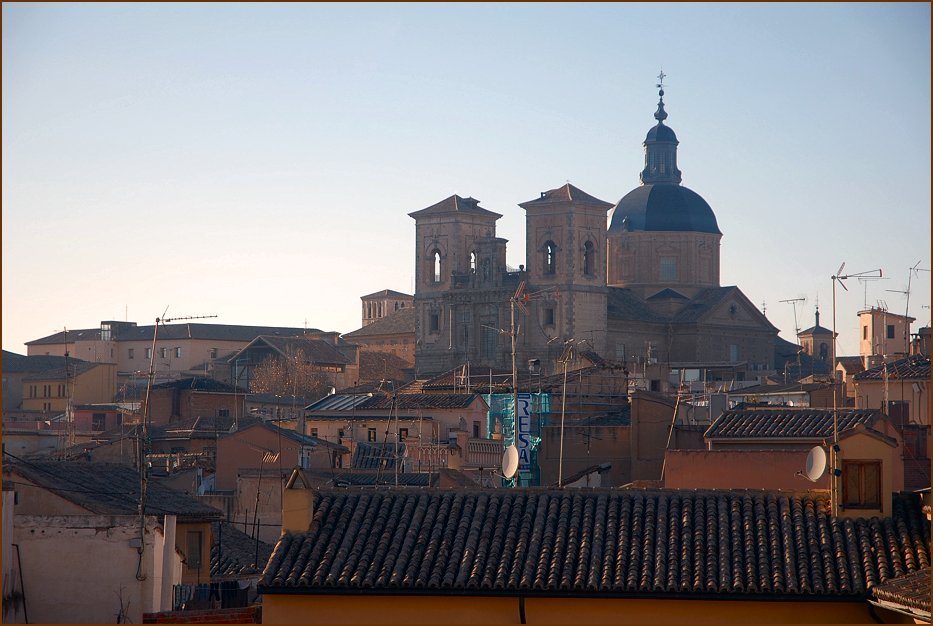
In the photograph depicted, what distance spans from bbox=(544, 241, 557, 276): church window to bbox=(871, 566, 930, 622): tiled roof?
2388 inches

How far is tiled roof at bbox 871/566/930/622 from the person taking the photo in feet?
43.3

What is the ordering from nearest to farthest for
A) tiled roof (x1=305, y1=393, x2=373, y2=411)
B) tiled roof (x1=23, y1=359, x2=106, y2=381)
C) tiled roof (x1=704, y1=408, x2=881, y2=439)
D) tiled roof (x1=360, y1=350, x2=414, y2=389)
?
1. tiled roof (x1=704, y1=408, x2=881, y2=439)
2. tiled roof (x1=305, y1=393, x2=373, y2=411)
3. tiled roof (x1=23, y1=359, x2=106, y2=381)
4. tiled roof (x1=360, y1=350, x2=414, y2=389)

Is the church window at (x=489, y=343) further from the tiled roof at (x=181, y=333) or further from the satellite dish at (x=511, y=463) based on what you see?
the satellite dish at (x=511, y=463)

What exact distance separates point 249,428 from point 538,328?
4165 cm

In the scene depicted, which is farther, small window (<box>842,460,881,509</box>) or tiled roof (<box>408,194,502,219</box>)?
tiled roof (<box>408,194,502,219</box>)

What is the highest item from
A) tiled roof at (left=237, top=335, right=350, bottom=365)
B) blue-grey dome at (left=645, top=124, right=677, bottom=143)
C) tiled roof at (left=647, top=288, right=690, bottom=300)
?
blue-grey dome at (left=645, top=124, right=677, bottom=143)

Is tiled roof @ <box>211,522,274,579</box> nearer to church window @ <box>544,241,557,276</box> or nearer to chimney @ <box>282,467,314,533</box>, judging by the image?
chimney @ <box>282,467,314,533</box>

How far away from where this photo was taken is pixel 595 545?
51.9 feet

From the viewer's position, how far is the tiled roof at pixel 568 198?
7539 centimetres

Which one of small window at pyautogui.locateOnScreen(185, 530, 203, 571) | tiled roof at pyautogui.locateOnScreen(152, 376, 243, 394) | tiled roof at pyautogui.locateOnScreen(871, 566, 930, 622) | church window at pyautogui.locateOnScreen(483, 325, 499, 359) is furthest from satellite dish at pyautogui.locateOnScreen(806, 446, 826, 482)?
church window at pyautogui.locateOnScreen(483, 325, 499, 359)

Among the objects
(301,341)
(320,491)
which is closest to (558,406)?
(320,491)

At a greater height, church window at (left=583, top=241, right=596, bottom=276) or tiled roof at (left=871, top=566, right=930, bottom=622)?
church window at (left=583, top=241, right=596, bottom=276)

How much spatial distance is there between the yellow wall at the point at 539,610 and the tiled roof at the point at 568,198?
60449 mm

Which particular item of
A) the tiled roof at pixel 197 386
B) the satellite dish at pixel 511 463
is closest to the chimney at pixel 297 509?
the satellite dish at pixel 511 463
